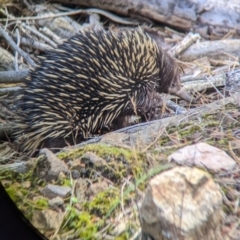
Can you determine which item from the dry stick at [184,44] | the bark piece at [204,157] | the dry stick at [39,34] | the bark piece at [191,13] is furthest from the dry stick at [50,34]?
the bark piece at [204,157]

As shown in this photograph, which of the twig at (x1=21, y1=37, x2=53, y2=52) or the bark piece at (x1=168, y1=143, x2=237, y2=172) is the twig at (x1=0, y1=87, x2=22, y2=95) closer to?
the twig at (x1=21, y1=37, x2=53, y2=52)

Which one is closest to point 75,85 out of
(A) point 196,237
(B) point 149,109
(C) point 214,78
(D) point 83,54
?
(D) point 83,54

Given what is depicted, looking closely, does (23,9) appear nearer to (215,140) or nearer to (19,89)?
(19,89)

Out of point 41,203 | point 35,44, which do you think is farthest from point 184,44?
point 41,203

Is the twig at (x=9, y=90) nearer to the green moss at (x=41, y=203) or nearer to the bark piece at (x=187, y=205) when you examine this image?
the green moss at (x=41, y=203)

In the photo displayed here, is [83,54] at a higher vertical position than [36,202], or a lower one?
higher

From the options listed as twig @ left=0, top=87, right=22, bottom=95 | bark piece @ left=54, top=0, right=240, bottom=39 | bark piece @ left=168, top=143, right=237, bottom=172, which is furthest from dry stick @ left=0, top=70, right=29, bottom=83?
bark piece @ left=168, top=143, right=237, bottom=172
